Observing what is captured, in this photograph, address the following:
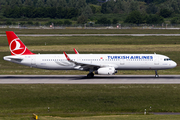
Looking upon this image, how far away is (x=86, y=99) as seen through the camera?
35.5 m

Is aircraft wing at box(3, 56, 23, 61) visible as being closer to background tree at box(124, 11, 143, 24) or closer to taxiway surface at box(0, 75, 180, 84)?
taxiway surface at box(0, 75, 180, 84)

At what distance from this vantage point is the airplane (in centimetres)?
4981

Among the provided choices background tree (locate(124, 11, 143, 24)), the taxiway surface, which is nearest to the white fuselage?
the taxiway surface

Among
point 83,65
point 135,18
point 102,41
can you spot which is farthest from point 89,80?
point 135,18

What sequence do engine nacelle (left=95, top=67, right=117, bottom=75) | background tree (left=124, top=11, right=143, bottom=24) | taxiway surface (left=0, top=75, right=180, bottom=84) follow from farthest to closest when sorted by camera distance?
1. background tree (left=124, top=11, right=143, bottom=24)
2. engine nacelle (left=95, top=67, right=117, bottom=75)
3. taxiway surface (left=0, top=75, right=180, bottom=84)

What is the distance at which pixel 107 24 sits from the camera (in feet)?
617

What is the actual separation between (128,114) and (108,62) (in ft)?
67.0

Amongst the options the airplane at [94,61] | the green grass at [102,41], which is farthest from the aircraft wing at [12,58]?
the green grass at [102,41]

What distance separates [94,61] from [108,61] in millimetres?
2344

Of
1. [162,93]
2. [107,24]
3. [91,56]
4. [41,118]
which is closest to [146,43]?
[91,56]

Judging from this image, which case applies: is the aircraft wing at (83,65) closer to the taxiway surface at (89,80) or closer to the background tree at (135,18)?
the taxiway surface at (89,80)

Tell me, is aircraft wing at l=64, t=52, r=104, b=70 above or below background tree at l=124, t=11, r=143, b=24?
below

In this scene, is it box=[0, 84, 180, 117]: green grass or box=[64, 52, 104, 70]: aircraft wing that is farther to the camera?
box=[64, 52, 104, 70]: aircraft wing

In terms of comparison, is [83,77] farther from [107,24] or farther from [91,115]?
[107,24]
